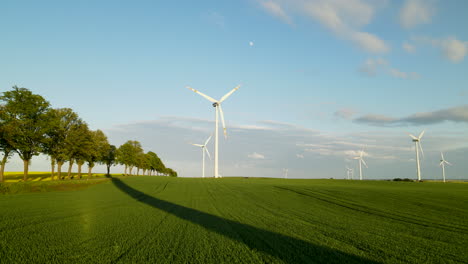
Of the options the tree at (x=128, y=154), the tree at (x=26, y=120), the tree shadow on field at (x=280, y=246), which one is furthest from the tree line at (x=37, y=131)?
the tree shadow on field at (x=280, y=246)

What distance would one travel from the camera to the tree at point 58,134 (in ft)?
175

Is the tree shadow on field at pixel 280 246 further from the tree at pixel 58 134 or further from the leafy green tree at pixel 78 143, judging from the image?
the leafy green tree at pixel 78 143

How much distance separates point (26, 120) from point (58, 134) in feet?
34.1

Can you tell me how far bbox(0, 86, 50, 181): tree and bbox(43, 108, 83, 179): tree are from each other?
1.46 metres

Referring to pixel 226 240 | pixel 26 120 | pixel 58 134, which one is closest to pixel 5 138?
pixel 26 120

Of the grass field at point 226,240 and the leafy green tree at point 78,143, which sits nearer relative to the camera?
the grass field at point 226,240

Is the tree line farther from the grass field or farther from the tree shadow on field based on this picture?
the tree shadow on field

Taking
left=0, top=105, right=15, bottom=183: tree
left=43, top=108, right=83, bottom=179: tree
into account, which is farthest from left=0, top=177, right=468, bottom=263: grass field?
left=43, top=108, right=83, bottom=179: tree

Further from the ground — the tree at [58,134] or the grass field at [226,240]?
the tree at [58,134]

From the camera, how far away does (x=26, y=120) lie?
4800 centimetres

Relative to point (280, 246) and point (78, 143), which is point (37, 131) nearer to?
point (78, 143)

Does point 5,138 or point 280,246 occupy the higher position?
point 5,138

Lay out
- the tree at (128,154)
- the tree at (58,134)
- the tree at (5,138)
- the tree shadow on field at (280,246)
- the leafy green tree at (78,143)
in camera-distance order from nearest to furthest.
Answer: the tree shadow on field at (280,246)
the tree at (5,138)
the tree at (58,134)
the leafy green tree at (78,143)
the tree at (128,154)

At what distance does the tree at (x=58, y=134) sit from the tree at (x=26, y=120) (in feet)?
4.78
